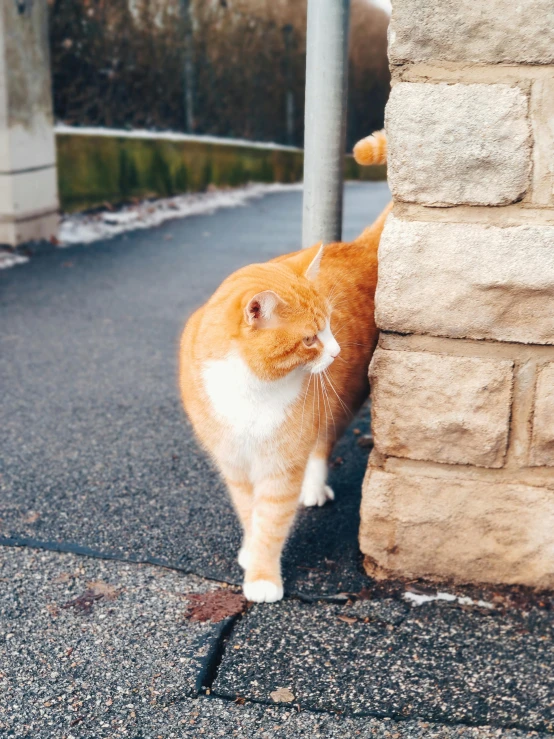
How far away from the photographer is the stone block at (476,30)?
6.16 feet

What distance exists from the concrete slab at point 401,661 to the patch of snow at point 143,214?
566 cm

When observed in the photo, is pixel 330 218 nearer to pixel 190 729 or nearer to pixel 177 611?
pixel 177 611

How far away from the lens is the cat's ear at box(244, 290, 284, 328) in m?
2.04

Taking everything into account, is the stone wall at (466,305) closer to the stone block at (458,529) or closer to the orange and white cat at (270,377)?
the stone block at (458,529)

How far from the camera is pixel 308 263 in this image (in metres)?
2.35

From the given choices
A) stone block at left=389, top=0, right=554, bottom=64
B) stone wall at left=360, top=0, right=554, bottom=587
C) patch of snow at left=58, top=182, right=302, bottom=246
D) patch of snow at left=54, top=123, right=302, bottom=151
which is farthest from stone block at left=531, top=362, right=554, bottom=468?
patch of snow at left=54, top=123, right=302, bottom=151

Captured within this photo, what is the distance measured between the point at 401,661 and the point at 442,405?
696mm

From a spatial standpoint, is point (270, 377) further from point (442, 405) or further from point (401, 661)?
point (401, 661)

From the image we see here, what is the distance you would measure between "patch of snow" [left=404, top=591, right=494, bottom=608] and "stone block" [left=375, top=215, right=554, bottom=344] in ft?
2.57

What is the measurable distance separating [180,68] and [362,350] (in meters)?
9.52

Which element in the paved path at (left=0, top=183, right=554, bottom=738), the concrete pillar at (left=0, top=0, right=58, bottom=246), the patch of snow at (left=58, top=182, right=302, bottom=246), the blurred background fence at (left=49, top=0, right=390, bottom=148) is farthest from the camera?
the blurred background fence at (left=49, top=0, right=390, bottom=148)

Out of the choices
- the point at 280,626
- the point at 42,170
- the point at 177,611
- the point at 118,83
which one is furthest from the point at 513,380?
the point at 118,83

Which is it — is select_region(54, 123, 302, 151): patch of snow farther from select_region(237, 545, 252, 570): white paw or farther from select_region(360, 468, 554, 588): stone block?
select_region(360, 468, 554, 588): stone block

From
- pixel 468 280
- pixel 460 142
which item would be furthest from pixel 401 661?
pixel 460 142
